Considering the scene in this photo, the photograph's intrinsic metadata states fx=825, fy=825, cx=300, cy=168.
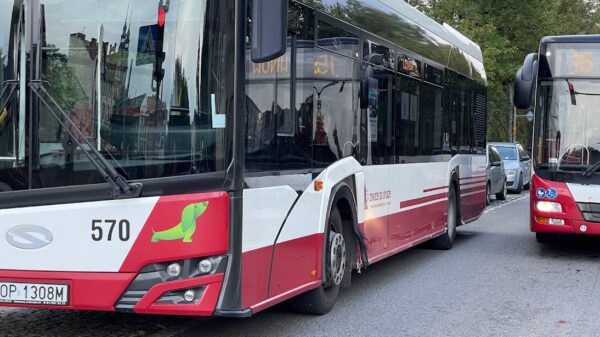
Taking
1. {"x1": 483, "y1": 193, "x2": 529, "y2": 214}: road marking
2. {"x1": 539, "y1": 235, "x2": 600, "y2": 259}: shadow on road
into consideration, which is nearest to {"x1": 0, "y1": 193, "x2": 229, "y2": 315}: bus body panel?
{"x1": 539, "y1": 235, "x2": 600, "y2": 259}: shadow on road

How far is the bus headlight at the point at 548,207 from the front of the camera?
1067 centimetres

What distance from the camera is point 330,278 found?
710 cm

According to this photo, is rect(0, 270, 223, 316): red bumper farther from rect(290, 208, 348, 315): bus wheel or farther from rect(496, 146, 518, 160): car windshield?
rect(496, 146, 518, 160): car windshield

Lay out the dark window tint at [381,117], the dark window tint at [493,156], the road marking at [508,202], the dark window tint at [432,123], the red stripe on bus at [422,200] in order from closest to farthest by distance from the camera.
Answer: the dark window tint at [381,117], the red stripe on bus at [422,200], the dark window tint at [432,123], the road marking at [508,202], the dark window tint at [493,156]

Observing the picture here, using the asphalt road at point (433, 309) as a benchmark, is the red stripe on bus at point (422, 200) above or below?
above

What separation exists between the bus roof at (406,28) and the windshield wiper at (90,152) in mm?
2245

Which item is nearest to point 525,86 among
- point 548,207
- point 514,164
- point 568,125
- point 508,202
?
point 568,125

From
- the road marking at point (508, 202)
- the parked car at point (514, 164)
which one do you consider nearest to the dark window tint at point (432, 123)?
the road marking at point (508, 202)

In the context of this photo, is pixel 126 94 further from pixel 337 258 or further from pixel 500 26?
pixel 500 26

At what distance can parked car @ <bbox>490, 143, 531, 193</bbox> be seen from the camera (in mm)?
27031

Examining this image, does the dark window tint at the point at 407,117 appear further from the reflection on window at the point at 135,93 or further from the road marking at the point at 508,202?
the road marking at the point at 508,202

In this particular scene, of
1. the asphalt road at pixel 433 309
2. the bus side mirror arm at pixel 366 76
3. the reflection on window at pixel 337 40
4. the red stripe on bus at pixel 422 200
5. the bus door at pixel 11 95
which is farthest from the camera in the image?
the red stripe on bus at pixel 422 200

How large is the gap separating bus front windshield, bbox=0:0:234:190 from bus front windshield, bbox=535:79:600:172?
22.2ft

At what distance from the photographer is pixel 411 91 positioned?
9602 mm
